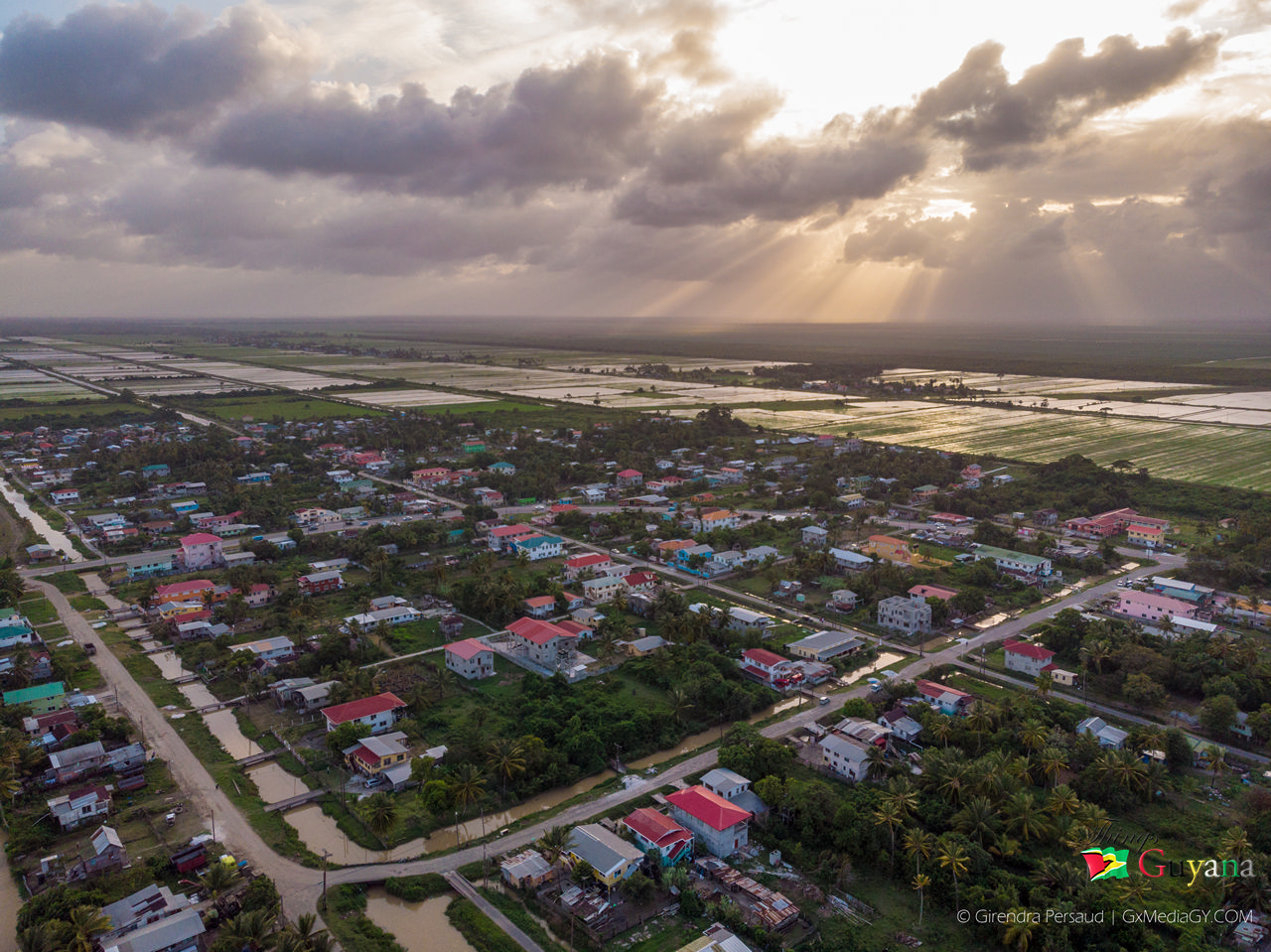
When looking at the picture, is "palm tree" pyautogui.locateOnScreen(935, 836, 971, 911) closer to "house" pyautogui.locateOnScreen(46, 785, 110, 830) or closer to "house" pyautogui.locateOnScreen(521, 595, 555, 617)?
"house" pyautogui.locateOnScreen(521, 595, 555, 617)

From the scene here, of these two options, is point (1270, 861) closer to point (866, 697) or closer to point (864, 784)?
point (864, 784)

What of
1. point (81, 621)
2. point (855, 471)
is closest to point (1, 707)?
point (81, 621)

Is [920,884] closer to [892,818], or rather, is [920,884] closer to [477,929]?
[892,818]

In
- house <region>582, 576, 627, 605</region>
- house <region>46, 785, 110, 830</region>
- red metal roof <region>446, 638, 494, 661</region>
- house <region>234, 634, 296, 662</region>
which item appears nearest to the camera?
house <region>46, 785, 110, 830</region>

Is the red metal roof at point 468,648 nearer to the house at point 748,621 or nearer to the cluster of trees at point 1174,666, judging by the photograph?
the house at point 748,621

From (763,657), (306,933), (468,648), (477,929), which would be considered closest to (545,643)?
(468,648)

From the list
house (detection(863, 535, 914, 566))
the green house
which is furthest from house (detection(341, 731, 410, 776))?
house (detection(863, 535, 914, 566))

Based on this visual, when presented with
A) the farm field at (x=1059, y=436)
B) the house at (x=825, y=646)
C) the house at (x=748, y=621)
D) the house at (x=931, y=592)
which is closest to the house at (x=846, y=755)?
the house at (x=825, y=646)
